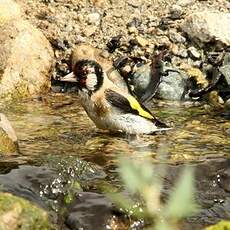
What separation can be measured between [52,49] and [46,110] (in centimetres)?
212

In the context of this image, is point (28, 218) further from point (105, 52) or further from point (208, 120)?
point (105, 52)

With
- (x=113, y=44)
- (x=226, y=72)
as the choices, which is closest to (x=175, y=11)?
(x=113, y=44)

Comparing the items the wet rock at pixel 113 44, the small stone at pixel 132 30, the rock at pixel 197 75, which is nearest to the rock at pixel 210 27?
the rock at pixel 197 75

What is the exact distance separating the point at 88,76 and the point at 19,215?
401cm

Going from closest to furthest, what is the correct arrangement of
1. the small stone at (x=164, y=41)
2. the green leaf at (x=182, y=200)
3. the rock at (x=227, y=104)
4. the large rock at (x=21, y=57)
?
the green leaf at (x=182, y=200)
the rock at (x=227, y=104)
the large rock at (x=21, y=57)
the small stone at (x=164, y=41)

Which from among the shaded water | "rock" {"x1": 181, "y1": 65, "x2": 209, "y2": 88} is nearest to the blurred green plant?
the shaded water

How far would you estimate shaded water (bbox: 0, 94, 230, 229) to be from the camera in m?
4.89

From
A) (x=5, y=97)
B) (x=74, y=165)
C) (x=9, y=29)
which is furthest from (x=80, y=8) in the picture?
(x=74, y=165)

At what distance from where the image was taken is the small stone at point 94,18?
34.8ft

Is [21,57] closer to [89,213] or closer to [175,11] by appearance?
[175,11]

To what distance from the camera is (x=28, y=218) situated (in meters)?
3.37

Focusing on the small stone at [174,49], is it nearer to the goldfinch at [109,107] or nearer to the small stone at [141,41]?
the small stone at [141,41]

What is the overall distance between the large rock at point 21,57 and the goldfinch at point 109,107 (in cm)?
198

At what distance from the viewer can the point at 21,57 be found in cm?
946
